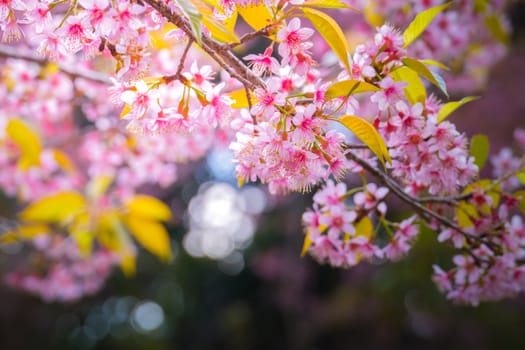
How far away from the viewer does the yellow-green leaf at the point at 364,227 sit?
1.09m

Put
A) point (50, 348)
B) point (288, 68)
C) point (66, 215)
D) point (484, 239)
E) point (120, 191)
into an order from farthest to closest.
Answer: point (50, 348) → point (120, 191) → point (66, 215) → point (484, 239) → point (288, 68)

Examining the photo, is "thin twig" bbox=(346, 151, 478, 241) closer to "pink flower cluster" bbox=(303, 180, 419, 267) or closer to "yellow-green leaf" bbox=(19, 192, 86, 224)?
"pink flower cluster" bbox=(303, 180, 419, 267)

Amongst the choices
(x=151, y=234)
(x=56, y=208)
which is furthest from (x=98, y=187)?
(x=151, y=234)

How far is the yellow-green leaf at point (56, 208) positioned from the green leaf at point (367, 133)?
1.51m

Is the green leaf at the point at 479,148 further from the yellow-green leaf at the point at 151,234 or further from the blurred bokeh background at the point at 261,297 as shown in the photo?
the blurred bokeh background at the point at 261,297

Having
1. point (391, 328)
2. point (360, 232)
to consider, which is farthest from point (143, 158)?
point (391, 328)

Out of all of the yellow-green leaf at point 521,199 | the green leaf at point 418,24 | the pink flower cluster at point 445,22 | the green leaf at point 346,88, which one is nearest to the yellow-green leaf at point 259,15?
the green leaf at point 346,88

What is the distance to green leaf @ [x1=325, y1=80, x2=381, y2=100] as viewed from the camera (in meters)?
0.76

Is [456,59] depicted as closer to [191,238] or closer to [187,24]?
[187,24]

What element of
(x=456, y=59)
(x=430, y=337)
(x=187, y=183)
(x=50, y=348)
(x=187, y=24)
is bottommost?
(x=50, y=348)

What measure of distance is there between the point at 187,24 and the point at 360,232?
1.99ft

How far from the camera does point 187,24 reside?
764mm

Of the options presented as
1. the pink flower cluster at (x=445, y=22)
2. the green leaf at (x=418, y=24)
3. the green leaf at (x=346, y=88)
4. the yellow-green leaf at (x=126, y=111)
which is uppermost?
the pink flower cluster at (x=445, y=22)

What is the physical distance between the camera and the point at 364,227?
43.1 inches
